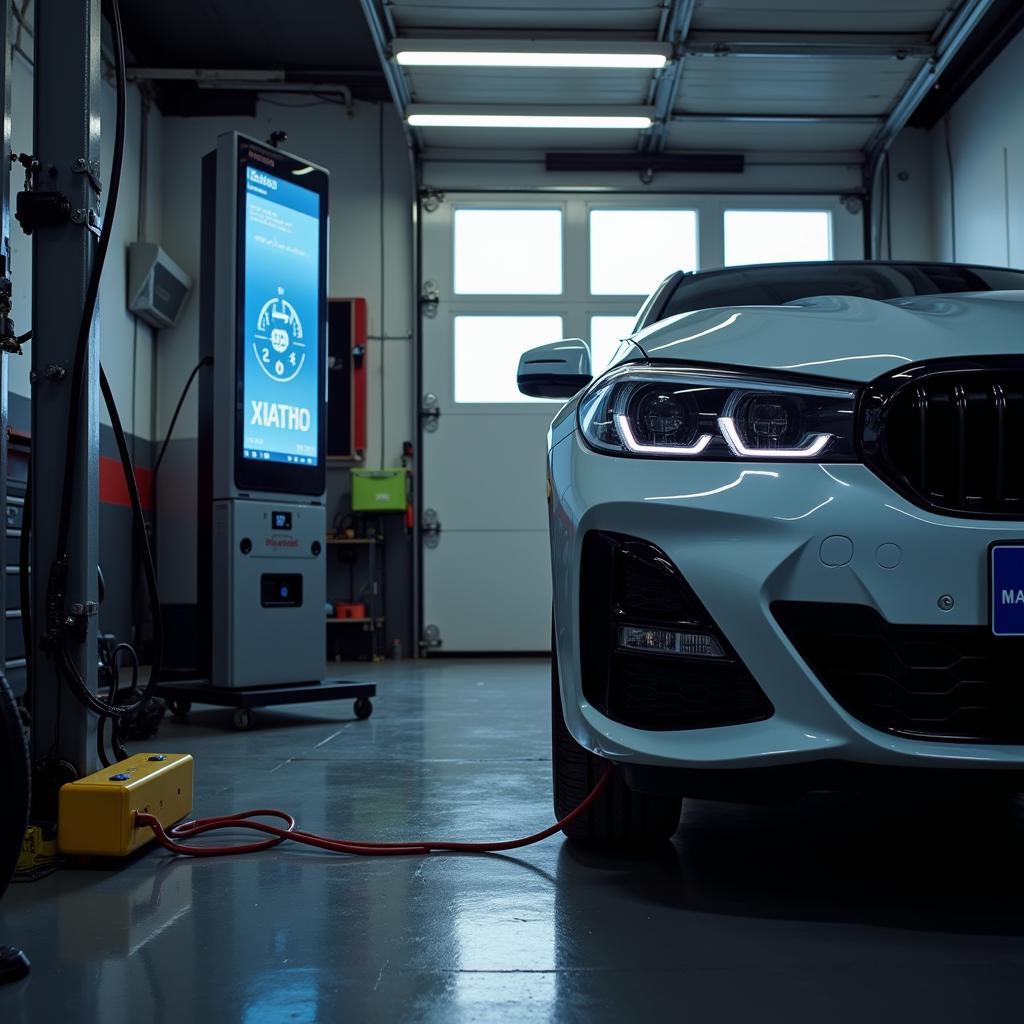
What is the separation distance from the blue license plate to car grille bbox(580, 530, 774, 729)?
1.06ft

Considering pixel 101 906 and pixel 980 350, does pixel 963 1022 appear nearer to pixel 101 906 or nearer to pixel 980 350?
pixel 980 350

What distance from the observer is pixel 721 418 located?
1.57 m

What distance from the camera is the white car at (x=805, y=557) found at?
1.42 m

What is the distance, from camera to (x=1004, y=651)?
1.42m

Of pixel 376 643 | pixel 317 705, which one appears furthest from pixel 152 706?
pixel 376 643

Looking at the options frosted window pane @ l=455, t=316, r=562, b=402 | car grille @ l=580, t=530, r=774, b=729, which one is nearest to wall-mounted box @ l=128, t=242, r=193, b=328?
frosted window pane @ l=455, t=316, r=562, b=402

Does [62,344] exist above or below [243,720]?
above

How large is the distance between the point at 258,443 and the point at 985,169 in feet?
21.3

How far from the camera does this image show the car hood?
60.4 inches

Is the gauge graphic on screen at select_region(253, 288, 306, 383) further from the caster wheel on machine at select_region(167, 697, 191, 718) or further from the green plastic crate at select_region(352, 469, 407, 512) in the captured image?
the green plastic crate at select_region(352, 469, 407, 512)

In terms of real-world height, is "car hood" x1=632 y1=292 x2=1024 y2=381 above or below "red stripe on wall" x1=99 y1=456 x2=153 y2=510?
below

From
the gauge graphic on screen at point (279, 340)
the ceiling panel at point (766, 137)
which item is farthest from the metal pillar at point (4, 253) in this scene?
the ceiling panel at point (766, 137)

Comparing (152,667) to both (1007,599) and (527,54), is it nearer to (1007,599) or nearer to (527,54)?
(1007,599)

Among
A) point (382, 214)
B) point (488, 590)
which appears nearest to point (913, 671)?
point (488, 590)
